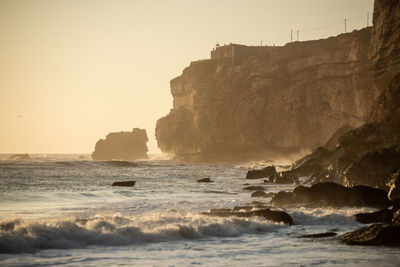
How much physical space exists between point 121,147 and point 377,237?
153 m

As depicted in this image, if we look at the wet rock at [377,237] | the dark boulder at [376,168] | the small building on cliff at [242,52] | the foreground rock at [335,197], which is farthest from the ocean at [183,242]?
the small building on cliff at [242,52]

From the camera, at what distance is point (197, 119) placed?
11262cm

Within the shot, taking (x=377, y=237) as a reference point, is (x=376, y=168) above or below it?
above

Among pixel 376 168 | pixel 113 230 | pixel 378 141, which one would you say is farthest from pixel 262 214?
pixel 378 141

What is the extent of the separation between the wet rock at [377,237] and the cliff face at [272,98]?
67.9 metres

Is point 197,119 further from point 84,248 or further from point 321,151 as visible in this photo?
point 84,248

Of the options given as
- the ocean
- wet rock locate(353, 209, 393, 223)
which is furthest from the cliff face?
the ocean

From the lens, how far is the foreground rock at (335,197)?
18547mm

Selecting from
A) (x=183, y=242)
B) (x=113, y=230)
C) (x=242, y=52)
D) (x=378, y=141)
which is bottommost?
(x=183, y=242)

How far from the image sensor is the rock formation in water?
161125mm

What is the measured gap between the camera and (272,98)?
99.6 meters

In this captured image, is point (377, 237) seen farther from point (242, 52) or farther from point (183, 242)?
point (242, 52)

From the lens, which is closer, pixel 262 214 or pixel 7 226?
pixel 7 226

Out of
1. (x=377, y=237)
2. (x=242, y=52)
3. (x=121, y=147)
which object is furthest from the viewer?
(x=121, y=147)
